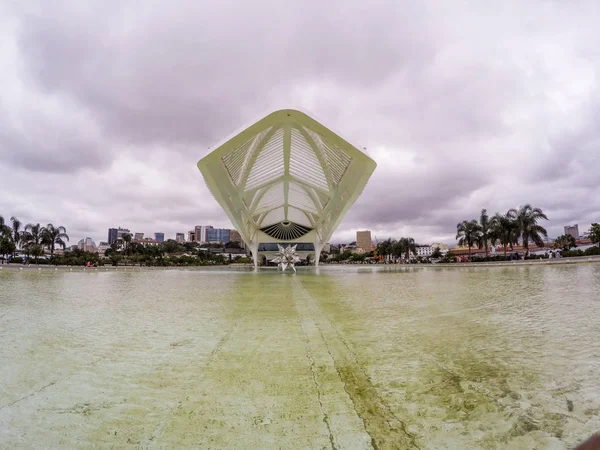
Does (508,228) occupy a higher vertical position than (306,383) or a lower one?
higher

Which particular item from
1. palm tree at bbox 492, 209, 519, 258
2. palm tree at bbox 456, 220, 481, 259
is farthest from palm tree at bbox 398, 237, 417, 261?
palm tree at bbox 492, 209, 519, 258

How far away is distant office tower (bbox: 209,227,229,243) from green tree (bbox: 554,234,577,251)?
154880 mm

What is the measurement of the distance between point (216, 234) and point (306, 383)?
187m

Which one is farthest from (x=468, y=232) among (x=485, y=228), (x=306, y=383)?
(x=306, y=383)

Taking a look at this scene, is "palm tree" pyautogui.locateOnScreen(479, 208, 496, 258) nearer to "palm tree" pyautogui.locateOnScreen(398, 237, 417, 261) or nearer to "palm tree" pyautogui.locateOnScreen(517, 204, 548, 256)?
"palm tree" pyautogui.locateOnScreen(517, 204, 548, 256)

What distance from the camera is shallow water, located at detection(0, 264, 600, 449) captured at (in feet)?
6.18

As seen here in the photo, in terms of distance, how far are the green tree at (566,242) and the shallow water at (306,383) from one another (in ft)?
172

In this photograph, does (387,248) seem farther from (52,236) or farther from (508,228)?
(52,236)

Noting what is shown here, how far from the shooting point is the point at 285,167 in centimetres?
2834

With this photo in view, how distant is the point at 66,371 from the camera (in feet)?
9.82

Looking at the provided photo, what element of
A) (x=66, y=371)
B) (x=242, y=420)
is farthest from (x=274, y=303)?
(x=242, y=420)

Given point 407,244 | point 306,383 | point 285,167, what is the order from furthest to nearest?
1. point 407,244
2. point 285,167
3. point 306,383

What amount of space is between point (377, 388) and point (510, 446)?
3.00ft

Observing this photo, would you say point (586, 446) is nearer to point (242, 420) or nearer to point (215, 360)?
point (242, 420)
